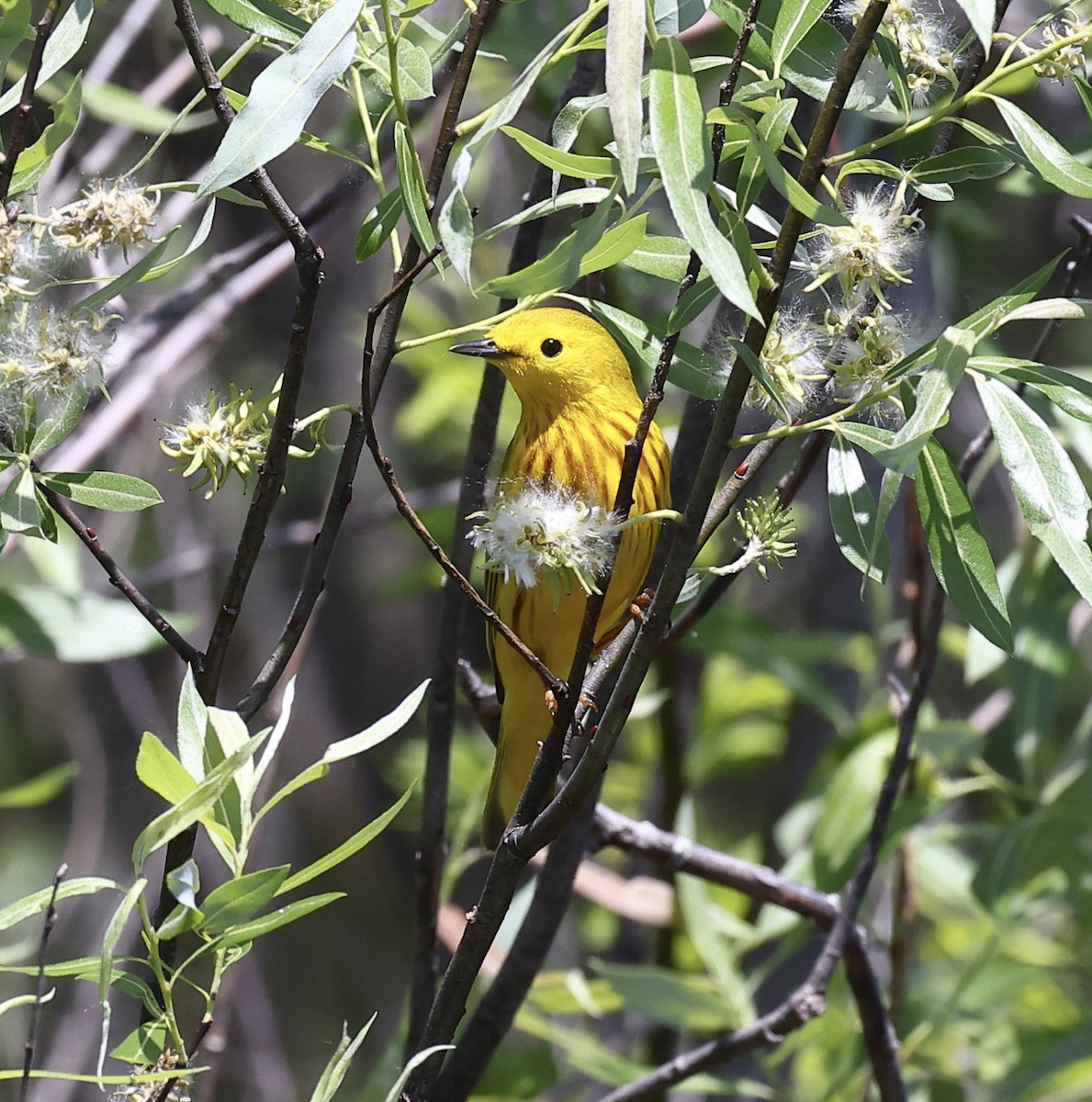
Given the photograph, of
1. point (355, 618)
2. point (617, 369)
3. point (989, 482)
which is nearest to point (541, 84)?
point (617, 369)

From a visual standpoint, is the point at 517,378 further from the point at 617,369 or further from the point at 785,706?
the point at 785,706

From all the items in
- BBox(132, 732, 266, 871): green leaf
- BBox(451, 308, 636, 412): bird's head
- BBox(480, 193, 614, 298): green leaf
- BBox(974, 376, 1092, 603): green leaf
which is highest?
BBox(480, 193, 614, 298): green leaf

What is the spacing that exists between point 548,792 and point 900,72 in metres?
0.66

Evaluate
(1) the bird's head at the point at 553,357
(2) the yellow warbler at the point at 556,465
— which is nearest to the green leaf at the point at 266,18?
(2) the yellow warbler at the point at 556,465

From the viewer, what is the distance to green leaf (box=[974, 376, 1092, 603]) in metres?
0.94

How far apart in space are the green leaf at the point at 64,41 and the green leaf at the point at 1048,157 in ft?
2.33

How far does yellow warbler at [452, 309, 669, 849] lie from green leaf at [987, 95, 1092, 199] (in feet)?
2.87

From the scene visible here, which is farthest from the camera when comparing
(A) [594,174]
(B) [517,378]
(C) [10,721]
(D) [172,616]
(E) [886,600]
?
(C) [10,721]

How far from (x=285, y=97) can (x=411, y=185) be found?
0.11m

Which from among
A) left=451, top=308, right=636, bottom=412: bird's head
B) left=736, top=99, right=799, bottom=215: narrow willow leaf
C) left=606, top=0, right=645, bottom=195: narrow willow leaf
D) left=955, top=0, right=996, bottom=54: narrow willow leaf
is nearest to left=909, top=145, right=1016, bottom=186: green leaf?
left=736, top=99, right=799, bottom=215: narrow willow leaf

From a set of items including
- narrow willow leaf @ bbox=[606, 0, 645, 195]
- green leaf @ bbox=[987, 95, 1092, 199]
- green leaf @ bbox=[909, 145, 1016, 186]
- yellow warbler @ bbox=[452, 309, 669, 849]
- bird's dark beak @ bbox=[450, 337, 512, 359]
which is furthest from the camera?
yellow warbler @ bbox=[452, 309, 669, 849]

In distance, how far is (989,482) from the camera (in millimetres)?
4227

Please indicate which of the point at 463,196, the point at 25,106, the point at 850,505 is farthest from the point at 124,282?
the point at 850,505

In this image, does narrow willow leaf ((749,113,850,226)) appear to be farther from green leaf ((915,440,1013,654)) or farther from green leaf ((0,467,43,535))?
green leaf ((0,467,43,535))
